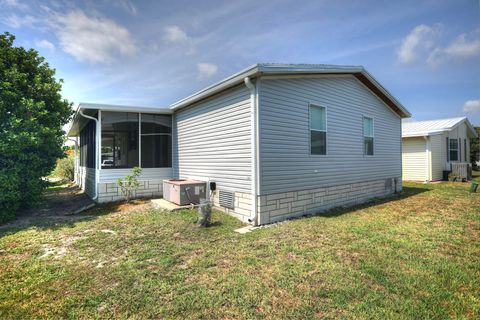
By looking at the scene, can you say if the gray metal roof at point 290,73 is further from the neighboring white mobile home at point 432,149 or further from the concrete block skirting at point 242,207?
the neighboring white mobile home at point 432,149

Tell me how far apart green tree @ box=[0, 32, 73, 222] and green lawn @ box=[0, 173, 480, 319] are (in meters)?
1.74

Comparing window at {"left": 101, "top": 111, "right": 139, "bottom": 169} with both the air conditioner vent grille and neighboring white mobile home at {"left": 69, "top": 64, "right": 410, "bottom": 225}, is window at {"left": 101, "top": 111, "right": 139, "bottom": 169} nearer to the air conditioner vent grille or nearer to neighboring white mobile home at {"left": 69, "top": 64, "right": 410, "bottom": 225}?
neighboring white mobile home at {"left": 69, "top": 64, "right": 410, "bottom": 225}

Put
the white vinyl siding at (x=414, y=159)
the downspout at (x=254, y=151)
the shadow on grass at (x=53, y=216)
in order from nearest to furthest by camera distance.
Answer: the downspout at (x=254, y=151), the shadow on grass at (x=53, y=216), the white vinyl siding at (x=414, y=159)

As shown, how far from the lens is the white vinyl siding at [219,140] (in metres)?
5.96

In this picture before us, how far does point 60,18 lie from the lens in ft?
22.3

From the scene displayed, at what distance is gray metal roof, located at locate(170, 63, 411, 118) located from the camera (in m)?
→ 5.50

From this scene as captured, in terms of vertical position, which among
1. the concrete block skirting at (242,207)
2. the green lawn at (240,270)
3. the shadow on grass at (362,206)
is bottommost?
the green lawn at (240,270)

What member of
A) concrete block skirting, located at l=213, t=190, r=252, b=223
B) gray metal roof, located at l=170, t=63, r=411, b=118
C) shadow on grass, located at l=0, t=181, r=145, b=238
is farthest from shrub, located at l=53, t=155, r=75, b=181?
concrete block skirting, located at l=213, t=190, r=252, b=223

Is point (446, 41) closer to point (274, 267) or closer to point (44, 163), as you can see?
point (274, 267)

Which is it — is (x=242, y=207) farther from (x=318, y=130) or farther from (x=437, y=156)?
(x=437, y=156)

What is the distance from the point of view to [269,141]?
582cm

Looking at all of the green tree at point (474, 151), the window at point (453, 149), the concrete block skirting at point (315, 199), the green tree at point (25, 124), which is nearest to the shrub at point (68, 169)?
the green tree at point (25, 124)

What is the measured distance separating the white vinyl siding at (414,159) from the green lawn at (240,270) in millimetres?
9980

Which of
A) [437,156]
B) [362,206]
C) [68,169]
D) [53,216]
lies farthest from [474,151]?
[68,169]
